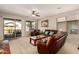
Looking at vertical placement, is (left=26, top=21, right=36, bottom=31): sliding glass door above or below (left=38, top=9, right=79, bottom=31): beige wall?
below

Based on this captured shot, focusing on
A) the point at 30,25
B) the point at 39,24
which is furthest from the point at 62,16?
the point at 30,25

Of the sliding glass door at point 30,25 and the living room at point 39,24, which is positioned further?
the sliding glass door at point 30,25

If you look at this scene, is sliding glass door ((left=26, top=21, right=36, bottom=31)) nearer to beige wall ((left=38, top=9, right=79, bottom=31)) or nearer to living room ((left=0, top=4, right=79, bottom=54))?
living room ((left=0, top=4, right=79, bottom=54))

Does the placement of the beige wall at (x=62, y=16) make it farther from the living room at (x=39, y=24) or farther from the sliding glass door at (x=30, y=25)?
the sliding glass door at (x=30, y=25)

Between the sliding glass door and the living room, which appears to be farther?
the sliding glass door

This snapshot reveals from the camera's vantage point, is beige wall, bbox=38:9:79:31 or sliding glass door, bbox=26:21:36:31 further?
sliding glass door, bbox=26:21:36:31

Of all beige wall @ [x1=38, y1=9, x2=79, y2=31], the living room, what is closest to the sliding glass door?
the living room

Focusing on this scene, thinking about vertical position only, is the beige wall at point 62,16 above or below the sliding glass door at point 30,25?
above

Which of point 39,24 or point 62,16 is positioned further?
point 39,24

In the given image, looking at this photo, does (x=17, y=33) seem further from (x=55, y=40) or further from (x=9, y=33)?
(x=55, y=40)

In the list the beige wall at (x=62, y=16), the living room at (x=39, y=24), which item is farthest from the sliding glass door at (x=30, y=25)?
the beige wall at (x=62, y=16)

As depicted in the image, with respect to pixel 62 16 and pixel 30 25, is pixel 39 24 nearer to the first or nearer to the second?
pixel 30 25

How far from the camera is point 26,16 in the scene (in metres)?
2.77
